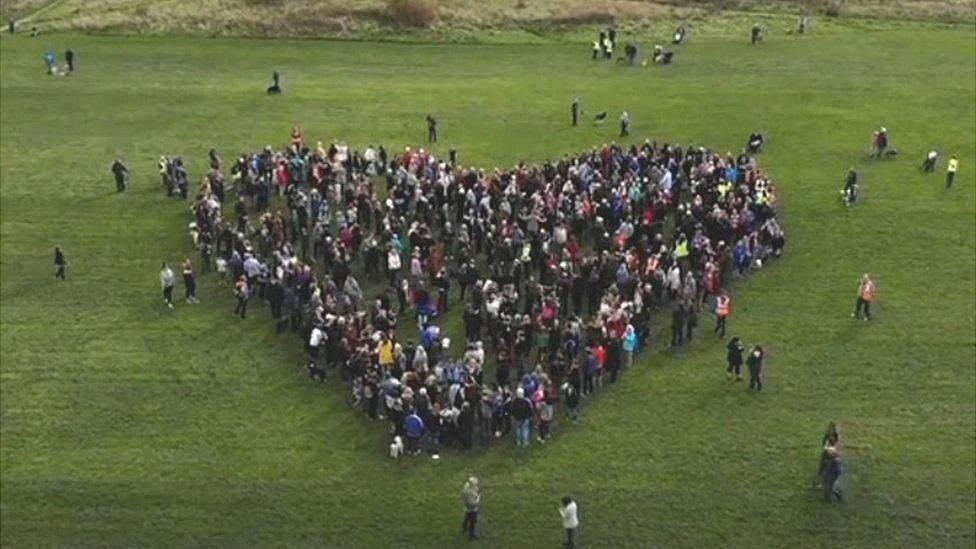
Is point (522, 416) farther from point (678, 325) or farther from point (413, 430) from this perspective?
point (678, 325)

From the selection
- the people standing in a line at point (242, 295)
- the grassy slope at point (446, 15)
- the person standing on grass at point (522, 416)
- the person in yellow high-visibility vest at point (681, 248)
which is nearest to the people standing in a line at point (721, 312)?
the person in yellow high-visibility vest at point (681, 248)

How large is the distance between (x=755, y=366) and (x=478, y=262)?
1007cm

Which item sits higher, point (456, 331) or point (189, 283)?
point (189, 283)

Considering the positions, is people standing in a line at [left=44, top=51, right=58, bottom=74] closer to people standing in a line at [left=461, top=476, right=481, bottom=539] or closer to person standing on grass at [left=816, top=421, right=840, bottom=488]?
people standing in a line at [left=461, top=476, right=481, bottom=539]

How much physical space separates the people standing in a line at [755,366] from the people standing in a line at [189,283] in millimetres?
16814

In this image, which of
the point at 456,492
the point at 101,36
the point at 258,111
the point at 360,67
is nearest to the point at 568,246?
the point at 456,492

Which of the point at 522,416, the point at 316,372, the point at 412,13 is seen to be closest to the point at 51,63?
the point at 412,13

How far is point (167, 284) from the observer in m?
34.5

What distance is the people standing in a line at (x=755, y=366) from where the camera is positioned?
29625mm

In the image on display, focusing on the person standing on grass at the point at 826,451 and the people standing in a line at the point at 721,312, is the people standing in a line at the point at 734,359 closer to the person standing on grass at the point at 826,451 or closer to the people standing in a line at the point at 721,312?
the people standing in a line at the point at 721,312

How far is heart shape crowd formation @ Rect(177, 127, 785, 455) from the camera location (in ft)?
95.1

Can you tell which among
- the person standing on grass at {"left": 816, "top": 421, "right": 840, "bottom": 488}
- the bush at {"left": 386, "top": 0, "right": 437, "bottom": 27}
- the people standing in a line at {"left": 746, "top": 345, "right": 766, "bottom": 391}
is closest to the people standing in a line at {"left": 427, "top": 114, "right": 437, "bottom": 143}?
the bush at {"left": 386, "top": 0, "right": 437, "bottom": 27}

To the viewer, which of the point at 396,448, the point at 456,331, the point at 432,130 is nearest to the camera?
the point at 396,448

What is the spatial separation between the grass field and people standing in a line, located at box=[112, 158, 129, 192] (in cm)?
52
